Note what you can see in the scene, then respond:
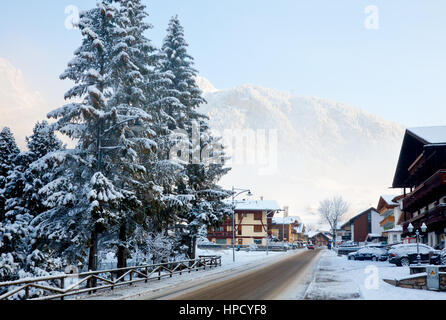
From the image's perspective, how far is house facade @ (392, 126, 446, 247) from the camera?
3544 centimetres

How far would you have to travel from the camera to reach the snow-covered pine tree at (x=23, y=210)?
928 inches

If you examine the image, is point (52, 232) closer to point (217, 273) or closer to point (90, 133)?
point (90, 133)

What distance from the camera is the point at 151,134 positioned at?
82.5 ft

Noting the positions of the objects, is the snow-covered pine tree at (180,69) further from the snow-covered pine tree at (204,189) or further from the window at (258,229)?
the window at (258,229)

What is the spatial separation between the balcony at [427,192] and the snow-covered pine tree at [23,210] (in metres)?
29.3

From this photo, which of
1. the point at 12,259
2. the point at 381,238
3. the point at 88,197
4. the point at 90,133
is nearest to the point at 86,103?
the point at 90,133

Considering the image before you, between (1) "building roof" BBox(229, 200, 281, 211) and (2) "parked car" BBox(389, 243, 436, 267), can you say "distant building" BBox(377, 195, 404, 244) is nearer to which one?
(1) "building roof" BBox(229, 200, 281, 211)

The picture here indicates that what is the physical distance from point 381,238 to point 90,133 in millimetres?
78998

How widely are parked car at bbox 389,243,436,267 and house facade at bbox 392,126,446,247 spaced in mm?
3288

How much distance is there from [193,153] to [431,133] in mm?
21430

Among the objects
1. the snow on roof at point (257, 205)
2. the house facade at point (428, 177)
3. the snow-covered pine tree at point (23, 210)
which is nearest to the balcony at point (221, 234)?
the snow on roof at point (257, 205)

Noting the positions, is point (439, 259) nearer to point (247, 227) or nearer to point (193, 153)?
point (193, 153)

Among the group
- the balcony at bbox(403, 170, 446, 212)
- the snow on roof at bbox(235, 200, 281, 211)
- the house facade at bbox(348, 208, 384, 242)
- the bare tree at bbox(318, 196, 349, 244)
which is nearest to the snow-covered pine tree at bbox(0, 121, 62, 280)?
the balcony at bbox(403, 170, 446, 212)

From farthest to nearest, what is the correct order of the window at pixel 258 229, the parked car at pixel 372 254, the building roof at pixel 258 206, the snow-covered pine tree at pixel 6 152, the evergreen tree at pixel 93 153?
the window at pixel 258 229 → the building roof at pixel 258 206 → the parked car at pixel 372 254 → the snow-covered pine tree at pixel 6 152 → the evergreen tree at pixel 93 153
